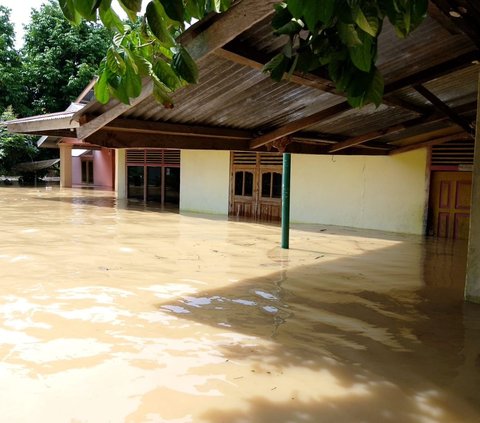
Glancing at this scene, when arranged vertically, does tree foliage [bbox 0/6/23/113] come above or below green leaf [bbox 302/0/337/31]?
above

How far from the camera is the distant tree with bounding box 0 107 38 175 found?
23938mm

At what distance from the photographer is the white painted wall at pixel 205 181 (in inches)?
557

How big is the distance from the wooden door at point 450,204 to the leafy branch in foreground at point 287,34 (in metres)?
9.19

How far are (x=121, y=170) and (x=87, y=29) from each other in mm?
15383

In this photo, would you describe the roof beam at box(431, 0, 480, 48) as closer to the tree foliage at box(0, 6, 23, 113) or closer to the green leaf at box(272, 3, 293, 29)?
the green leaf at box(272, 3, 293, 29)

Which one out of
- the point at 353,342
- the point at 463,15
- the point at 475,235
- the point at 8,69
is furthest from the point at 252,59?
the point at 8,69

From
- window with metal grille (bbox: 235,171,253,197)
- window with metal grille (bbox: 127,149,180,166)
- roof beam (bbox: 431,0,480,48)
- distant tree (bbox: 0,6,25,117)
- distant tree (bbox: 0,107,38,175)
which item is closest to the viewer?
roof beam (bbox: 431,0,480,48)

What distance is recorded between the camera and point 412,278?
6.34 m

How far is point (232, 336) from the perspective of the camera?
3.95 m

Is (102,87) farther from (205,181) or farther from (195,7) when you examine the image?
(205,181)

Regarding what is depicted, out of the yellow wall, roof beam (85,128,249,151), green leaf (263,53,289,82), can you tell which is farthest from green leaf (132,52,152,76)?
the yellow wall

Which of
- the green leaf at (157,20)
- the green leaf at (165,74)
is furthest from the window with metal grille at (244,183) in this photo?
the green leaf at (157,20)

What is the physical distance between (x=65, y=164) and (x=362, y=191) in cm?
1578

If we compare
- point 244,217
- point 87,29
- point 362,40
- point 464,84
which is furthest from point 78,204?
point 87,29
